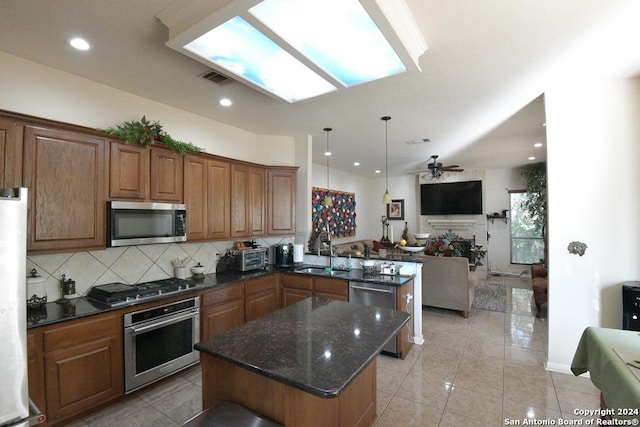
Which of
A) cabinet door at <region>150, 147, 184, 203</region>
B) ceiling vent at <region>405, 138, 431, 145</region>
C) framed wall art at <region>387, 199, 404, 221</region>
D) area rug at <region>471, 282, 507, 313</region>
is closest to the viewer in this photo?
cabinet door at <region>150, 147, 184, 203</region>

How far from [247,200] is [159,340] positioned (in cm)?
183

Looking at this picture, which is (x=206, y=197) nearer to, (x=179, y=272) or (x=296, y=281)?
(x=179, y=272)

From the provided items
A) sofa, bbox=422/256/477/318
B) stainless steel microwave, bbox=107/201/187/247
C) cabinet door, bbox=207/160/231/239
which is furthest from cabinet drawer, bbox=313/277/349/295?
sofa, bbox=422/256/477/318

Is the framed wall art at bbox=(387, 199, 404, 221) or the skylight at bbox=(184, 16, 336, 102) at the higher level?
the skylight at bbox=(184, 16, 336, 102)

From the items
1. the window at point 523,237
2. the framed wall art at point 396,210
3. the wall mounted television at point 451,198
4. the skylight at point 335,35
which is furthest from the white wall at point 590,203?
the framed wall art at point 396,210

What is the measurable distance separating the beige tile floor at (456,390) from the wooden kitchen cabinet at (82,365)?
182mm

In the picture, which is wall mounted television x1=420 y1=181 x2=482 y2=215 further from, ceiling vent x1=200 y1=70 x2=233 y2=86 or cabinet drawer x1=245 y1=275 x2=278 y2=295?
ceiling vent x1=200 y1=70 x2=233 y2=86

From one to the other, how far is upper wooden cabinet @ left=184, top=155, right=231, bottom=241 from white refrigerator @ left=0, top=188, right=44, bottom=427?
181 centimetres

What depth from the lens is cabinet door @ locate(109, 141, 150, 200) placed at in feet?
8.52

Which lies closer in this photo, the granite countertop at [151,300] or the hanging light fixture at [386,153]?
the granite countertop at [151,300]

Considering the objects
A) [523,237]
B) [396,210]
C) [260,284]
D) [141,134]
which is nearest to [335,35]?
[141,134]

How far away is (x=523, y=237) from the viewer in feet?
25.0

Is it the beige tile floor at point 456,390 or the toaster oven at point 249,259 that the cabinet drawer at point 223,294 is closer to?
→ the toaster oven at point 249,259

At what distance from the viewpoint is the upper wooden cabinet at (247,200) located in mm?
3674
